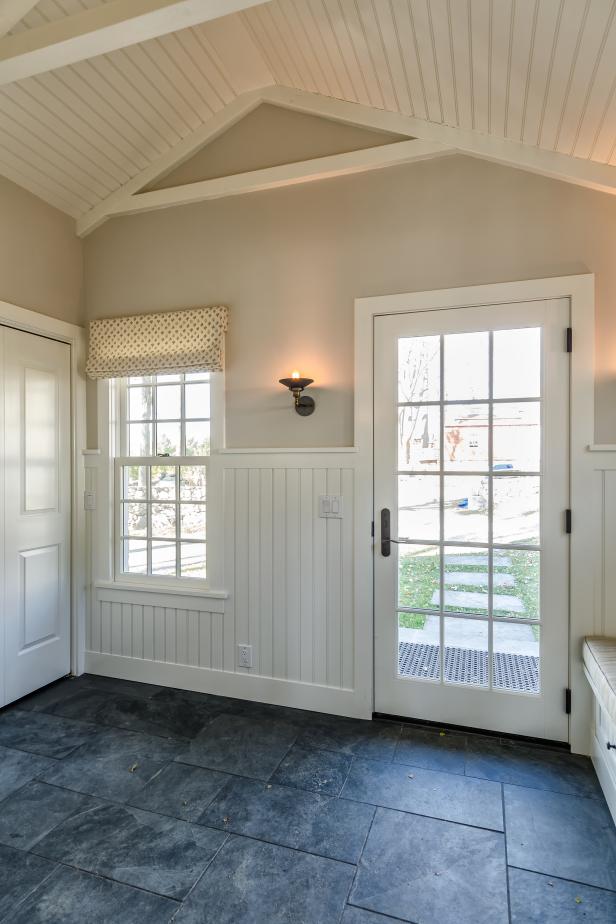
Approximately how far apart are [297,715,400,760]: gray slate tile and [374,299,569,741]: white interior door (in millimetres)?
140

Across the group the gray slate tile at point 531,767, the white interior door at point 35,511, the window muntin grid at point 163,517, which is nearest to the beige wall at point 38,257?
the white interior door at point 35,511

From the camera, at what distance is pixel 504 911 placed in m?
1.53

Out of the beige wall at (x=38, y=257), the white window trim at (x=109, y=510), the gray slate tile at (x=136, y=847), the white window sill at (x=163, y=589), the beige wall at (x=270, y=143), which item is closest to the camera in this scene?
the gray slate tile at (x=136, y=847)

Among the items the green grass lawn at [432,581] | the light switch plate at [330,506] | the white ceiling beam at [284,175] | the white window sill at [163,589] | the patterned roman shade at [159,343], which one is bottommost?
the white window sill at [163,589]

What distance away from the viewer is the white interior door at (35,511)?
2.80 metres

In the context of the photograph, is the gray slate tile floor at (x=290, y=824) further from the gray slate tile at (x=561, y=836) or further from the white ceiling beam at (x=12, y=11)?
the white ceiling beam at (x=12, y=11)

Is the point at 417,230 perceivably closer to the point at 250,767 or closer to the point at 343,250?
the point at 343,250

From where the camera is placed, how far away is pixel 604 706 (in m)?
1.92

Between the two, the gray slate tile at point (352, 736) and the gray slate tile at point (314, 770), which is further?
the gray slate tile at point (352, 736)

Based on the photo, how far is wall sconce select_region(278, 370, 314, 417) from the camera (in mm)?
2621

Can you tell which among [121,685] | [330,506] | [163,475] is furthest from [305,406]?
[121,685]

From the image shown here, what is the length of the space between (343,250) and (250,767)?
2585 millimetres

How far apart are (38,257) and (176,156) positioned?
1019 mm

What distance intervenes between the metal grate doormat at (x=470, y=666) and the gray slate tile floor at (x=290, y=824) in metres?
0.26
